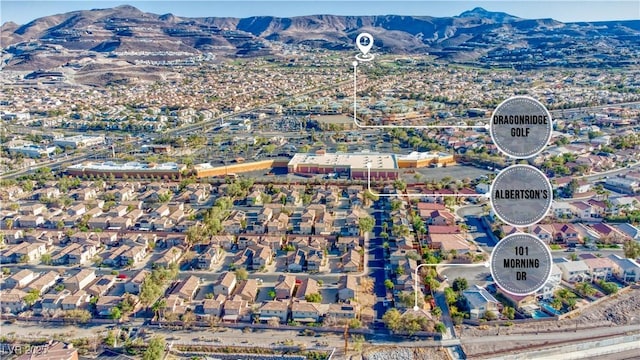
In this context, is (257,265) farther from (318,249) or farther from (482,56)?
(482,56)

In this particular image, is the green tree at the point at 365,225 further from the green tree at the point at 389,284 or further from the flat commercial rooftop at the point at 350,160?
the flat commercial rooftop at the point at 350,160

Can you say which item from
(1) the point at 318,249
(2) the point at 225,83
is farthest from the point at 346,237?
(2) the point at 225,83

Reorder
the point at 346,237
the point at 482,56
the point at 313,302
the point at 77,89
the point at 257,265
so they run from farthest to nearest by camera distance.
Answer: the point at 482,56 < the point at 77,89 < the point at 346,237 < the point at 257,265 < the point at 313,302

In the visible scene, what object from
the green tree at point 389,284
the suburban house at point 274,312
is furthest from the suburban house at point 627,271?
the suburban house at point 274,312

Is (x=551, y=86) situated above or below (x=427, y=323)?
above

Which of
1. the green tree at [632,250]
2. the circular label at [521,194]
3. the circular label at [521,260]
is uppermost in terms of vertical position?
the circular label at [521,194]

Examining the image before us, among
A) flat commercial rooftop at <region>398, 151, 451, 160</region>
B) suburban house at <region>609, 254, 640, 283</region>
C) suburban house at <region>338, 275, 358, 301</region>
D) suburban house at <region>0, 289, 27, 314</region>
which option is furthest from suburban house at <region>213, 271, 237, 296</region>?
flat commercial rooftop at <region>398, 151, 451, 160</region>

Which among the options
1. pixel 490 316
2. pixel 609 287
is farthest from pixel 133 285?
pixel 609 287
